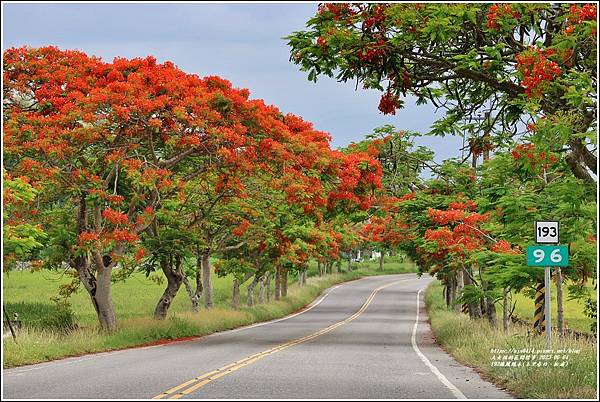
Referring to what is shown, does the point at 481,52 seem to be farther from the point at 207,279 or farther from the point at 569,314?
the point at 569,314

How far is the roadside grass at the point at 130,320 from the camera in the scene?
2025cm

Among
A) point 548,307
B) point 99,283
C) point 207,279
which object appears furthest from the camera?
point 207,279

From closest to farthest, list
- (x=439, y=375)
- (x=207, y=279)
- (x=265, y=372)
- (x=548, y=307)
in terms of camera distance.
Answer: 1. (x=548, y=307)
2. (x=439, y=375)
3. (x=265, y=372)
4. (x=207, y=279)

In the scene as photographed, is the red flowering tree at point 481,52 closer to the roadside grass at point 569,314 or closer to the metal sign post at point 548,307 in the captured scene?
the metal sign post at point 548,307

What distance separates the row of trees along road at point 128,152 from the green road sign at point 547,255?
11.7 meters

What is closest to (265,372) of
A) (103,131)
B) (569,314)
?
(103,131)

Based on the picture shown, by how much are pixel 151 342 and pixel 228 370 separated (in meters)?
10.7

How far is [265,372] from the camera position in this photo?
605 inches

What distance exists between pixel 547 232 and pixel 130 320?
17.8m

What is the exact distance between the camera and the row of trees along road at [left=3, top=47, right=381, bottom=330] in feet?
75.1

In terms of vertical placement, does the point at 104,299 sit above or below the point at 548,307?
below

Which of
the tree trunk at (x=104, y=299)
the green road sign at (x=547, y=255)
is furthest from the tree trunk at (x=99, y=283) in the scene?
the green road sign at (x=547, y=255)

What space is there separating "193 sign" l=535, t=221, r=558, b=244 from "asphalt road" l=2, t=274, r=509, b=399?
2.62 metres

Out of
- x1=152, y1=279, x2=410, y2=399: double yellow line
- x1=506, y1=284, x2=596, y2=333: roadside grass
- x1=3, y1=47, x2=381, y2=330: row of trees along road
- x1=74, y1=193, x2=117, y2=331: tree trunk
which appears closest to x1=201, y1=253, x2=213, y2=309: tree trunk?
x1=3, y1=47, x2=381, y2=330: row of trees along road
